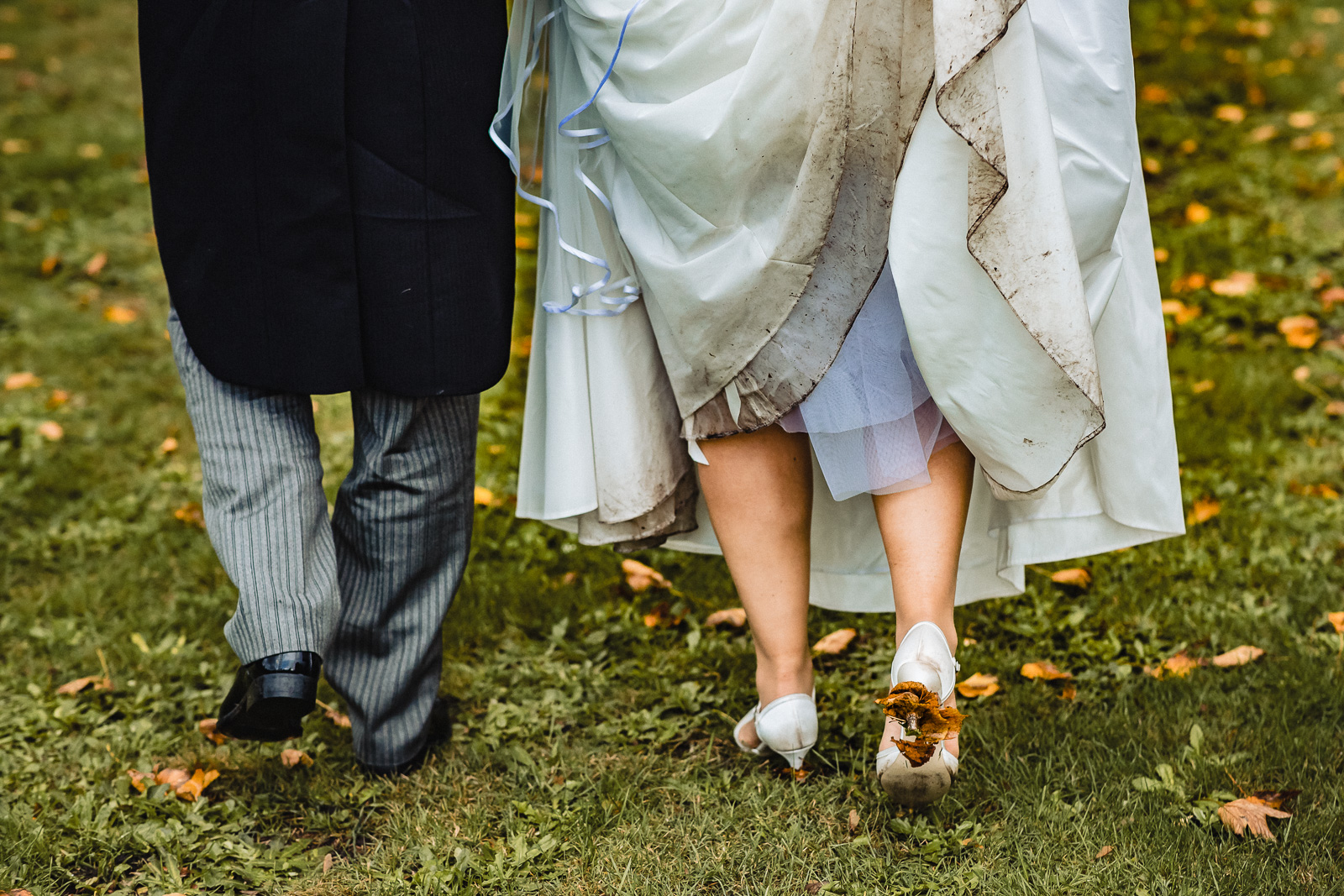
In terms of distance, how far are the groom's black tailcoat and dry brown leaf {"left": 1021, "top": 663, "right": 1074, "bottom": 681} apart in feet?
3.99

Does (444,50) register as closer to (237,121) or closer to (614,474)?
(237,121)

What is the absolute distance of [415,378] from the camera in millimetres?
1881

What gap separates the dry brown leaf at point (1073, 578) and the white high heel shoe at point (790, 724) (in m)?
0.86

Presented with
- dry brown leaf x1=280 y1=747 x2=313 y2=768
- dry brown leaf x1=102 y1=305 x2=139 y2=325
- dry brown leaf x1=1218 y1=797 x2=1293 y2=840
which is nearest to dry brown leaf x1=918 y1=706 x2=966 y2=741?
dry brown leaf x1=1218 y1=797 x2=1293 y2=840

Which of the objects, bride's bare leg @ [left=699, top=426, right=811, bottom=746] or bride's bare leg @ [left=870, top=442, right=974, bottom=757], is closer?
bride's bare leg @ [left=870, top=442, right=974, bottom=757]

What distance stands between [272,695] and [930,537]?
1010mm

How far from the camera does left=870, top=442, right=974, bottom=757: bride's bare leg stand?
68.9 inches

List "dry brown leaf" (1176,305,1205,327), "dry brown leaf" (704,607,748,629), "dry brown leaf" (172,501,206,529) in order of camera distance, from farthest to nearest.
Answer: "dry brown leaf" (1176,305,1205,327) < "dry brown leaf" (172,501,206,529) < "dry brown leaf" (704,607,748,629)

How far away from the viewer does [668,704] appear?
7.50 ft

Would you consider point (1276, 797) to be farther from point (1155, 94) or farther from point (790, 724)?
point (1155, 94)

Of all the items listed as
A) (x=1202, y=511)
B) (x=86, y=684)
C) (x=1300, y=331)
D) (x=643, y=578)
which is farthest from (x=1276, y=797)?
(x=86, y=684)

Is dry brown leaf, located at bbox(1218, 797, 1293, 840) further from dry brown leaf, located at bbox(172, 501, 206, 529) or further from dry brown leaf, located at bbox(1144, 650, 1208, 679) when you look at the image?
A: dry brown leaf, located at bbox(172, 501, 206, 529)

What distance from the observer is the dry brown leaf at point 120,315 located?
423cm

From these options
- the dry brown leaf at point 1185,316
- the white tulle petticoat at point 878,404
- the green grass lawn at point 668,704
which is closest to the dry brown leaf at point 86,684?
the green grass lawn at point 668,704
